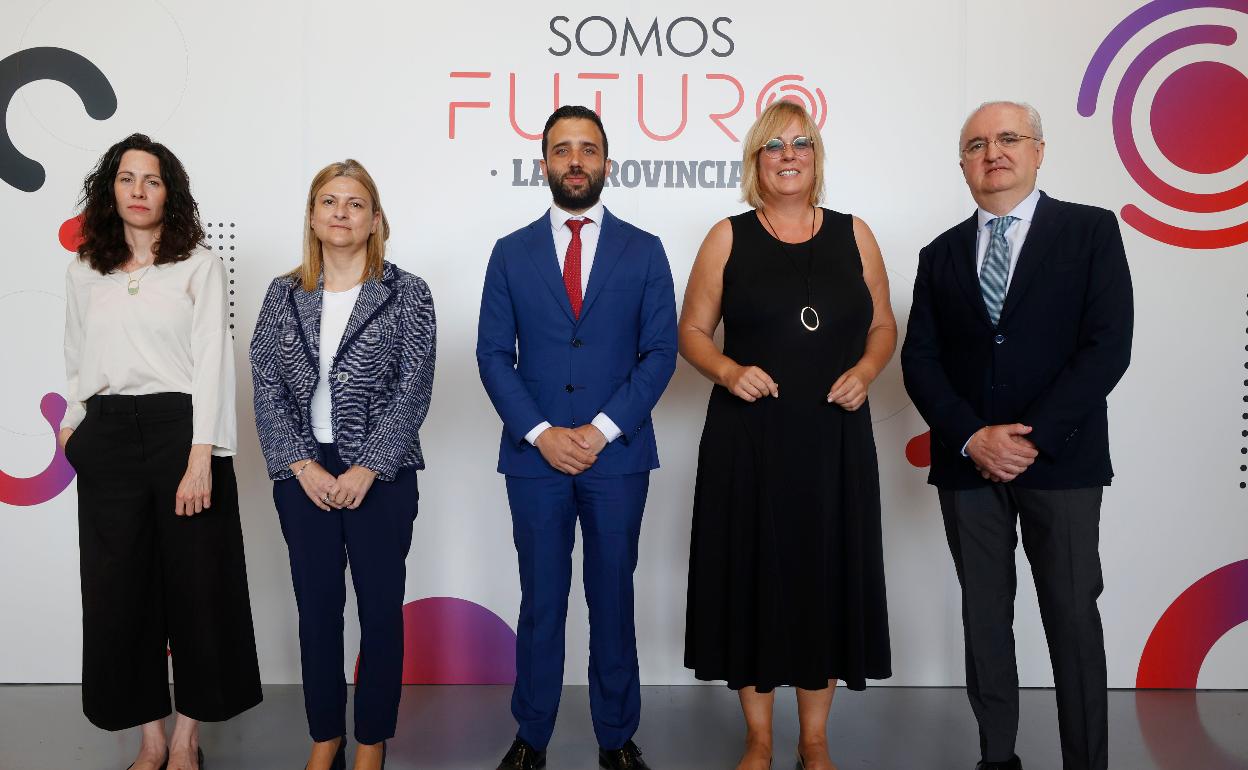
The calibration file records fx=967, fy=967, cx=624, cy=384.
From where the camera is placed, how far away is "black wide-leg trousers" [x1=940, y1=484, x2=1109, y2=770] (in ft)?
8.34

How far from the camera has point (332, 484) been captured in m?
2.58

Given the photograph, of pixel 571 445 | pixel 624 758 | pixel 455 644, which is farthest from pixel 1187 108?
pixel 455 644

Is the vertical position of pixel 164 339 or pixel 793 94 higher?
pixel 793 94

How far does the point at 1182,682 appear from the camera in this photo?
3820 millimetres

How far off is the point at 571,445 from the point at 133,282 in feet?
4.29

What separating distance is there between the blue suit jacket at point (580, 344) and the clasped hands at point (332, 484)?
0.42 m

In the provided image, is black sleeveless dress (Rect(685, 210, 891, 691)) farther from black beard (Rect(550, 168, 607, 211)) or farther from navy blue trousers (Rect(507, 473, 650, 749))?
black beard (Rect(550, 168, 607, 211))

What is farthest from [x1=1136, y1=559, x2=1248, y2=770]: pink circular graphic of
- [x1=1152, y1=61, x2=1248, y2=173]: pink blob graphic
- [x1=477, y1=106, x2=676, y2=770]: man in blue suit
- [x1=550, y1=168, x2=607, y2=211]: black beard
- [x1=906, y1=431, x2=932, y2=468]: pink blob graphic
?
[x1=550, y1=168, x2=607, y2=211]: black beard

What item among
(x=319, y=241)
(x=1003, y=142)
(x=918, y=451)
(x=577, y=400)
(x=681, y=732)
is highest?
(x=1003, y=142)

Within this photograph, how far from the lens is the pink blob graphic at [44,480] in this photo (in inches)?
151

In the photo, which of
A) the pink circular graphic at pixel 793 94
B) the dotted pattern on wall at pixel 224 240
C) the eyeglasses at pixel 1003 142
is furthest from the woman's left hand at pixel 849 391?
the dotted pattern on wall at pixel 224 240

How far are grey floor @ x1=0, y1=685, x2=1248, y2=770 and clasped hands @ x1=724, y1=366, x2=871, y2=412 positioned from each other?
1.14 m

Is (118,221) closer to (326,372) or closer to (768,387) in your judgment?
(326,372)

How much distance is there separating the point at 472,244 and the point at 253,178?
0.90 m
